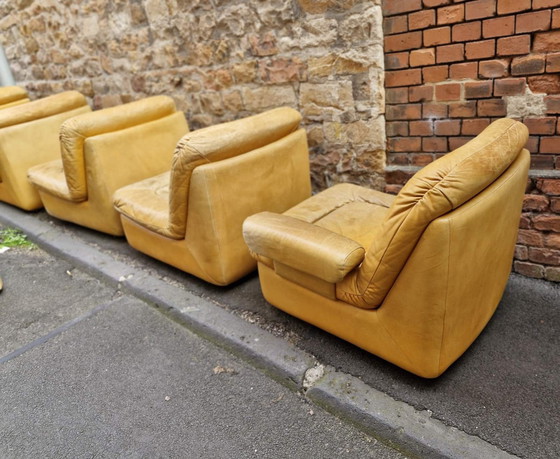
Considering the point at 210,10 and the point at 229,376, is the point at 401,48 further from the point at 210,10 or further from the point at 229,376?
the point at 229,376

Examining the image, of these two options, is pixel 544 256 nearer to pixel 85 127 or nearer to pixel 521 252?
pixel 521 252

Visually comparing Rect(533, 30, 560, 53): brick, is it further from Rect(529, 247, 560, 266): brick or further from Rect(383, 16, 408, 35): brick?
Rect(529, 247, 560, 266): brick

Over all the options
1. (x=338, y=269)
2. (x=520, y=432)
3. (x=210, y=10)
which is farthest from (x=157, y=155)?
(x=520, y=432)

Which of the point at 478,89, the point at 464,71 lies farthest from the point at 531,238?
the point at 464,71

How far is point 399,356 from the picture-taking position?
1.67 meters

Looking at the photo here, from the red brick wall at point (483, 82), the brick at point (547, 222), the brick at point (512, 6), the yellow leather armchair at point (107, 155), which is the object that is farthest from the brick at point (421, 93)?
the yellow leather armchair at point (107, 155)

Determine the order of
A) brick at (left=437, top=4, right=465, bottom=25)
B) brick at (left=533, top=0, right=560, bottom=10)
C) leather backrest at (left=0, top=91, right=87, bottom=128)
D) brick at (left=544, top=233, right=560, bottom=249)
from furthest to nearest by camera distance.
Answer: leather backrest at (left=0, top=91, right=87, bottom=128)
brick at (left=544, top=233, right=560, bottom=249)
brick at (left=437, top=4, right=465, bottom=25)
brick at (left=533, top=0, right=560, bottom=10)

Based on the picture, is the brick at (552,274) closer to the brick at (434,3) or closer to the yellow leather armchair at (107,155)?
the brick at (434,3)

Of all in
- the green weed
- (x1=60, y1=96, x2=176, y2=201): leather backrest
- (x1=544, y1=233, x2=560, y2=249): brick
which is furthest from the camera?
the green weed

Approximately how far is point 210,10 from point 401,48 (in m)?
1.45

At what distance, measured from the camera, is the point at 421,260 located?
4.65ft

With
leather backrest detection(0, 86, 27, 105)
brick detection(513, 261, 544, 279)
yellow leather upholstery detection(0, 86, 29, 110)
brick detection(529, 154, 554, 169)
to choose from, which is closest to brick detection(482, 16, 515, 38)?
brick detection(529, 154, 554, 169)

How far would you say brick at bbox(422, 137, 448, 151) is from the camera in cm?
233

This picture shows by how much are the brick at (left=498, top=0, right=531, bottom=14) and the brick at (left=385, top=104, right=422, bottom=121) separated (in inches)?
22.0
